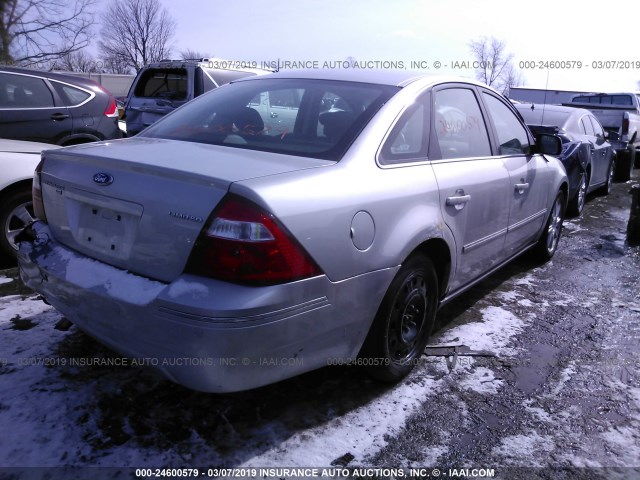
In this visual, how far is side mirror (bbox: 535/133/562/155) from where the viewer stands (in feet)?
14.2

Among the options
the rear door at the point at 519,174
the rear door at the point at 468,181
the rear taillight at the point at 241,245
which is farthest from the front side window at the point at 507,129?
the rear taillight at the point at 241,245

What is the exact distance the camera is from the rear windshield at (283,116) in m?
2.64

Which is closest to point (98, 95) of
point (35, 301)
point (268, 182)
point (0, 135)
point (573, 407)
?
point (0, 135)

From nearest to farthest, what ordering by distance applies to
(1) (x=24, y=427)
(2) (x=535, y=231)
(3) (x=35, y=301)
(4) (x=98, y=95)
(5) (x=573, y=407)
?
(1) (x=24, y=427), (5) (x=573, y=407), (3) (x=35, y=301), (2) (x=535, y=231), (4) (x=98, y=95)

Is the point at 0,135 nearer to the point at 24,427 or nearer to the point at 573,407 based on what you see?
the point at 24,427

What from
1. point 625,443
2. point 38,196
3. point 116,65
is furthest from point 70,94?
point 116,65

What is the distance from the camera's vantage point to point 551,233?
207 inches

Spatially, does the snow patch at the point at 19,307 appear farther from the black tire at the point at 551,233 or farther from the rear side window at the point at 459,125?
the black tire at the point at 551,233

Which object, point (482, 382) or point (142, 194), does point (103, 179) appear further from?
point (482, 382)

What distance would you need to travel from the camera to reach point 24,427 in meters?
2.32

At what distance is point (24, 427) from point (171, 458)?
2.26 feet

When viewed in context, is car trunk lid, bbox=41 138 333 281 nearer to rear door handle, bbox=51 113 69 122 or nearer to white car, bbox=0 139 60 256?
white car, bbox=0 139 60 256

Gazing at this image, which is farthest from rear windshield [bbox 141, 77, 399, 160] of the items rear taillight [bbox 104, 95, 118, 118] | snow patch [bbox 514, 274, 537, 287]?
rear taillight [bbox 104, 95, 118, 118]

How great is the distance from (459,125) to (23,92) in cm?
499
